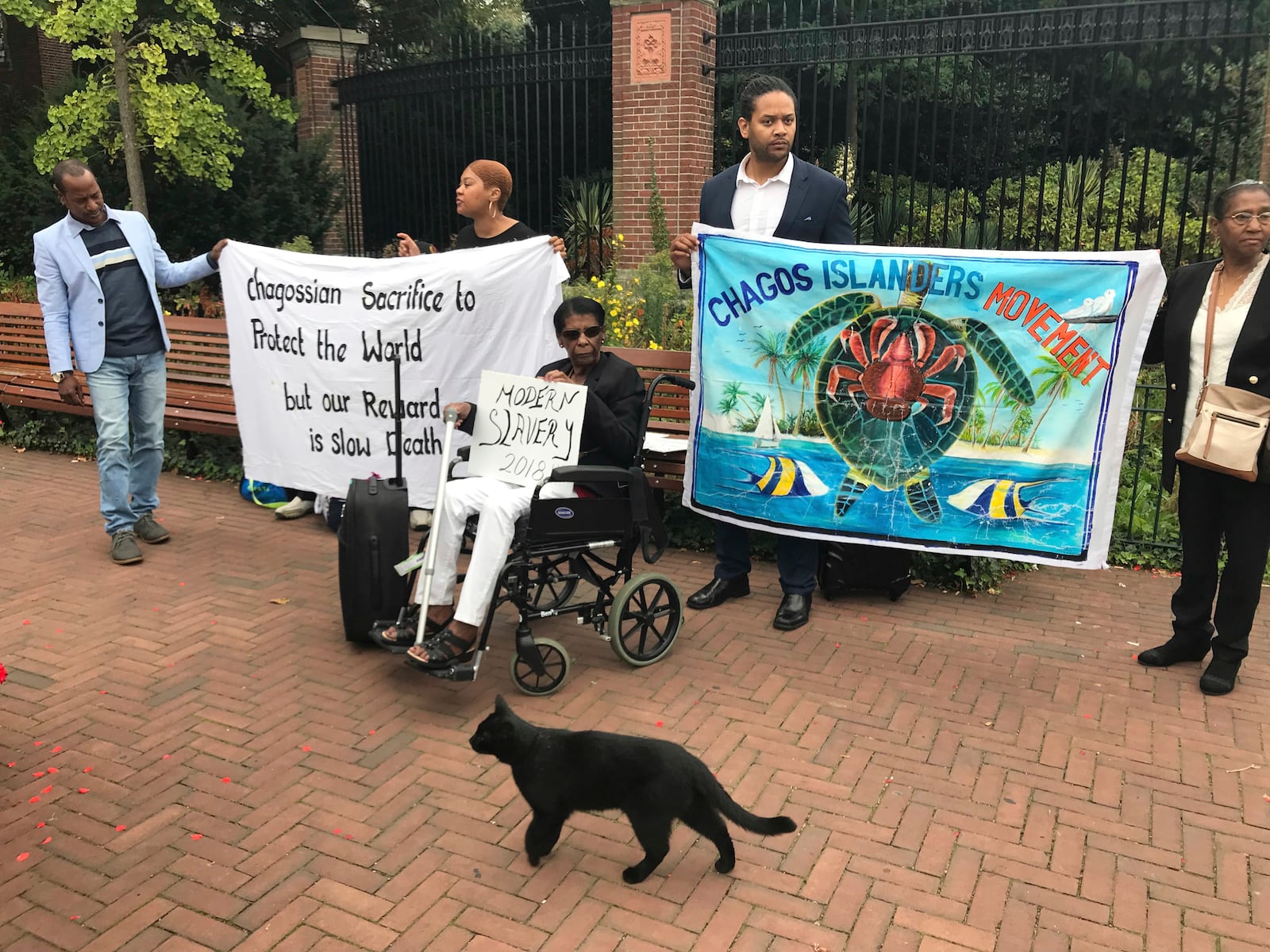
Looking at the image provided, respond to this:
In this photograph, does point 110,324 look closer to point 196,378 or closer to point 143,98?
point 196,378

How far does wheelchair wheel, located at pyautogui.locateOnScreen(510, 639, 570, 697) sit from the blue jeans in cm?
301

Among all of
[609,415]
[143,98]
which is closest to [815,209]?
[609,415]

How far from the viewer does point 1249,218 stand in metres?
3.93

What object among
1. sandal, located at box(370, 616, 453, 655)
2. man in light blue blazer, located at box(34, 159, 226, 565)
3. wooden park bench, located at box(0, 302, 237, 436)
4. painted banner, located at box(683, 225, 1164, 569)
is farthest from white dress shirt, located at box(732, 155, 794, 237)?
wooden park bench, located at box(0, 302, 237, 436)

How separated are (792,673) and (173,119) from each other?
29.3 feet

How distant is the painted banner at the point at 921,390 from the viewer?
15.1ft

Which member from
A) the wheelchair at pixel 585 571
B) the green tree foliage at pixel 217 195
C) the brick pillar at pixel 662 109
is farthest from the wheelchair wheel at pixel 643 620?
the green tree foliage at pixel 217 195

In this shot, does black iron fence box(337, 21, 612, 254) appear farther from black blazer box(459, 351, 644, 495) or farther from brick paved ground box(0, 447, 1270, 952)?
brick paved ground box(0, 447, 1270, 952)

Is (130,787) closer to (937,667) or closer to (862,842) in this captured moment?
(862,842)

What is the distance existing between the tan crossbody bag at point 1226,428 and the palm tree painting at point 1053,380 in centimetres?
61

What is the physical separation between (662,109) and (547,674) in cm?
739

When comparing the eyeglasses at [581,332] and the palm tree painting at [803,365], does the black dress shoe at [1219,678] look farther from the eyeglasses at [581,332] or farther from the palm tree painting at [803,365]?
the eyeglasses at [581,332]

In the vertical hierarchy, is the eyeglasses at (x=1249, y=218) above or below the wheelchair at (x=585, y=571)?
above

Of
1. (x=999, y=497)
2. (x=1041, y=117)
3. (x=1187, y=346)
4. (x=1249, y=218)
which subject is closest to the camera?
(x=1249, y=218)
